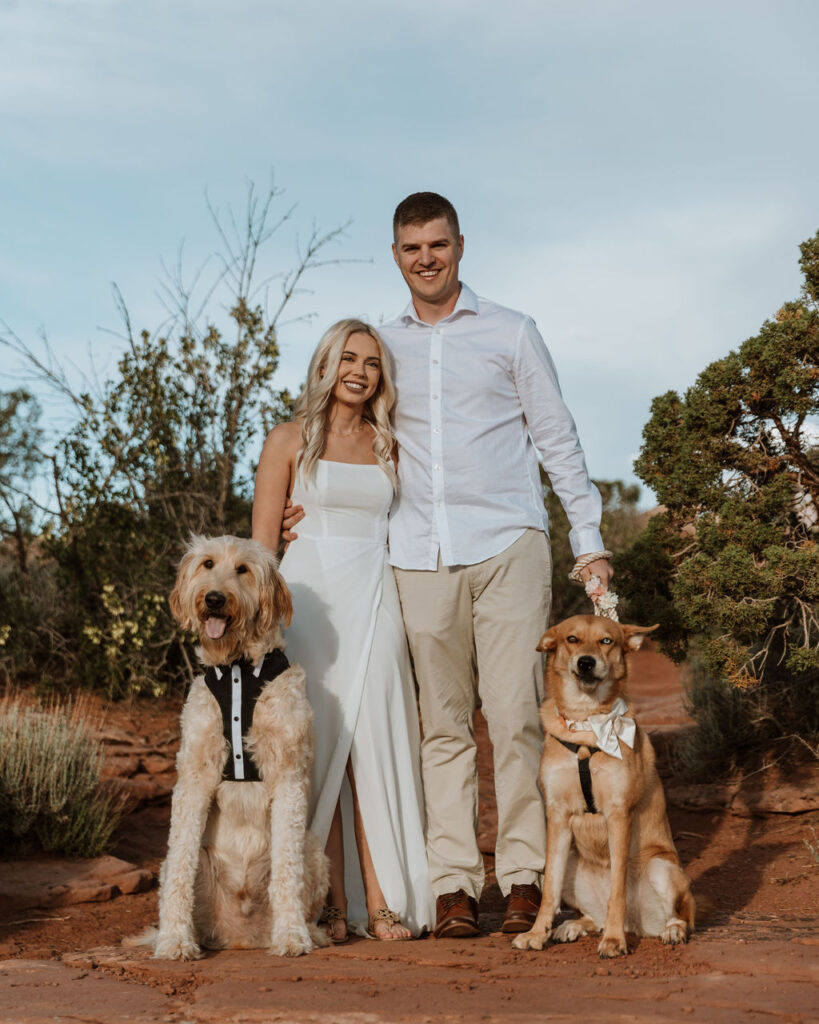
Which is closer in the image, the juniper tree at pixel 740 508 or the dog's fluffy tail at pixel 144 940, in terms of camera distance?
the dog's fluffy tail at pixel 144 940

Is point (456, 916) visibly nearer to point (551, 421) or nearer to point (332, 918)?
point (332, 918)

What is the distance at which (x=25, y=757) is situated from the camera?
779 cm

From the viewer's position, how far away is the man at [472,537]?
499 cm

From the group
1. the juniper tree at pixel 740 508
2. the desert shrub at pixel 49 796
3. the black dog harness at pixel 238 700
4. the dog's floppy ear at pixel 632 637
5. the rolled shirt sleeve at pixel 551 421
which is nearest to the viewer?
the black dog harness at pixel 238 700

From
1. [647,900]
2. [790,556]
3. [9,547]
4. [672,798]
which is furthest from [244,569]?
[9,547]

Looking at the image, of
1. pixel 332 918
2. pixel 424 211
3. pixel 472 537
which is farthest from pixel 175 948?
pixel 424 211

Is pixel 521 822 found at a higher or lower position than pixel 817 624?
lower

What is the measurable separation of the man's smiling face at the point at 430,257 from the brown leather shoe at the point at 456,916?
9.26 feet

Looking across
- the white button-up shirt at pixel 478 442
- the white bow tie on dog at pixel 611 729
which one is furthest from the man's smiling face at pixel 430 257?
the white bow tie on dog at pixel 611 729

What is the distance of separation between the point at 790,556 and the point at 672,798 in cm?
302

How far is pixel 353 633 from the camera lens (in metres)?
5.12

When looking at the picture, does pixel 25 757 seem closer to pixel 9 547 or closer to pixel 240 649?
pixel 240 649

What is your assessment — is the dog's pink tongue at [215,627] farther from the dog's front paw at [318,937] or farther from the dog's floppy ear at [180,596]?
the dog's front paw at [318,937]

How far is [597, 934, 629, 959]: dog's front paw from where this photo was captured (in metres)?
4.24
